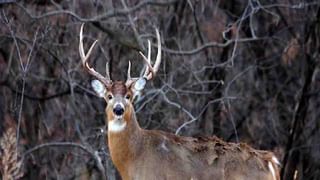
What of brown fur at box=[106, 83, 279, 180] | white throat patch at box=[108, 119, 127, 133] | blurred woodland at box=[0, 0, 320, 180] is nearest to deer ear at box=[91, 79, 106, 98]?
brown fur at box=[106, 83, 279, 180]

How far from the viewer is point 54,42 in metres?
13.5

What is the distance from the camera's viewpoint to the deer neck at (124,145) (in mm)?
9688

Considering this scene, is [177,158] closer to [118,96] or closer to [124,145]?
[124,145]

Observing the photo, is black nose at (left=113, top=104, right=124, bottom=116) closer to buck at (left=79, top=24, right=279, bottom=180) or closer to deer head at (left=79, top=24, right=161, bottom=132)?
deer head at (left=79, top=24, right=161, bottom=132)

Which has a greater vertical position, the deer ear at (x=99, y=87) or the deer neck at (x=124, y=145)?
the deer ear at (x=99, y=87)

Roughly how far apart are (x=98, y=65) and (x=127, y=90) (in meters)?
4.83

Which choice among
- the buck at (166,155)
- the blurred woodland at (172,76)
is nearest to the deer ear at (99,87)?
the buck at (166,155)

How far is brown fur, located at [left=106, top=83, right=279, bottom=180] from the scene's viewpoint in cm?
966

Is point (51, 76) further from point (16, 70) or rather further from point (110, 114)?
point (110, 114)

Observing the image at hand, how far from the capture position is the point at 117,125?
9.63 m

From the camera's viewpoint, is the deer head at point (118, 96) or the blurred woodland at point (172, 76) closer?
the deer head at point (118, 96)

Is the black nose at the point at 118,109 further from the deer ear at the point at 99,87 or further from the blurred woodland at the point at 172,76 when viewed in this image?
the blurred woodland at the point at 172,76

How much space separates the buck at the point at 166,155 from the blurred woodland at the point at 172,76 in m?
2.38

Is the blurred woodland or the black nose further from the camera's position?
the blurred woodland
